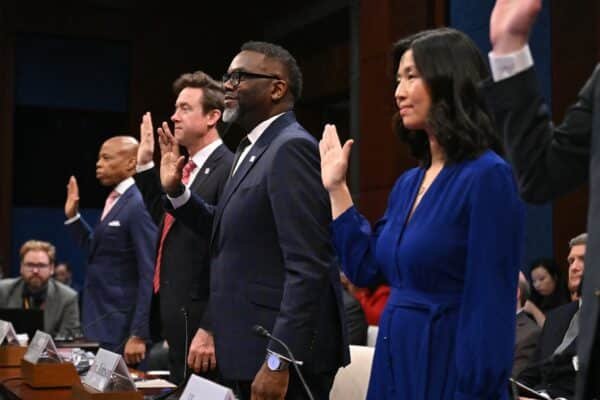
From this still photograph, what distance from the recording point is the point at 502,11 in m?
1.22

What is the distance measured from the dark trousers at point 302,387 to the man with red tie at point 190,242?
174 millimetres

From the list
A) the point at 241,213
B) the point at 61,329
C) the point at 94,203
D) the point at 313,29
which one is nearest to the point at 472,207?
the point at 241,213

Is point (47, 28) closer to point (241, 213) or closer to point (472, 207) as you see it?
point (241, 213)

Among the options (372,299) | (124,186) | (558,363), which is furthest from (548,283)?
(124,186)

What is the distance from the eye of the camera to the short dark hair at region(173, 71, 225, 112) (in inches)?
118

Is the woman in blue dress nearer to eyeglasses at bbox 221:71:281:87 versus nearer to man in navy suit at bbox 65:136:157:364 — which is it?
eyeglasses at bbox 221:71:281:87

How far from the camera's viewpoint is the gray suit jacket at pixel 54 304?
17.7ft

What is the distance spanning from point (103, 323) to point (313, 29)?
649 centimetres

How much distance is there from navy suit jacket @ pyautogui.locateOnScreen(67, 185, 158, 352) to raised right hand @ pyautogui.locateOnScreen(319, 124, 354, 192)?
6.63 feet

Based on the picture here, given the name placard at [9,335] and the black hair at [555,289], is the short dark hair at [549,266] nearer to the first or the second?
the black hair at [555,289]

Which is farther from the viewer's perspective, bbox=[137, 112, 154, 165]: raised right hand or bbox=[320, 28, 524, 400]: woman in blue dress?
bbox=[137, 112, 154, 165]: raised right hand

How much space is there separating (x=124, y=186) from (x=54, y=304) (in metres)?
1.67

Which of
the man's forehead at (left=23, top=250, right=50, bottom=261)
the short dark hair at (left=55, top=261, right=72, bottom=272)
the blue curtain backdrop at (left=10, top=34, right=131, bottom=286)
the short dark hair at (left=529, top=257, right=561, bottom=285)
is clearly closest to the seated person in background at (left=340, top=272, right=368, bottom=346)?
the short dark hair at (left=529, top=257, right=561, bottom=285)

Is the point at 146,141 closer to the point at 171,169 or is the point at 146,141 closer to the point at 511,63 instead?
the point at 171,169
